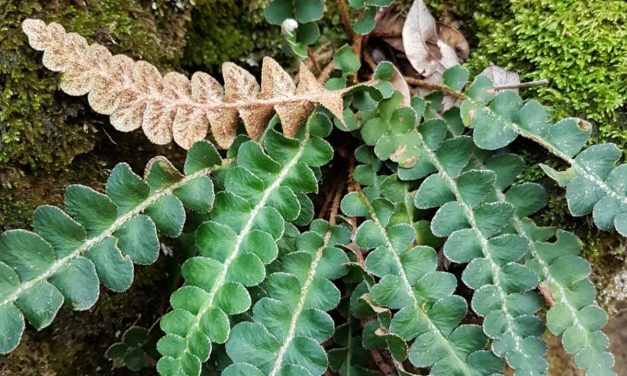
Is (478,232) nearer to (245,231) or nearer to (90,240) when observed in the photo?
(245,231)

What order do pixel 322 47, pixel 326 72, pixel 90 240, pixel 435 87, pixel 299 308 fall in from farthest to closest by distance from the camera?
pixel 322 47 → pixel 326 72 → pixel 435 87 → pixel 299 308 → pixel 90 240

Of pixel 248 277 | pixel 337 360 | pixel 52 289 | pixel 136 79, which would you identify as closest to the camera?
pixel 52 289

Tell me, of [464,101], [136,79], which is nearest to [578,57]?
[464,101]

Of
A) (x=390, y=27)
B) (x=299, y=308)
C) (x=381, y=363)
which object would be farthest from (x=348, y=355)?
(x=390, y=27)

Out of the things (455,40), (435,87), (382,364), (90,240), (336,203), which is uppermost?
(455,40)

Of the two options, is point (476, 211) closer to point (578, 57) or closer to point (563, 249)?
point (563, 249)

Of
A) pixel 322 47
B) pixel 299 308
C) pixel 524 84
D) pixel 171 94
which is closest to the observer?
pixel 299 308
